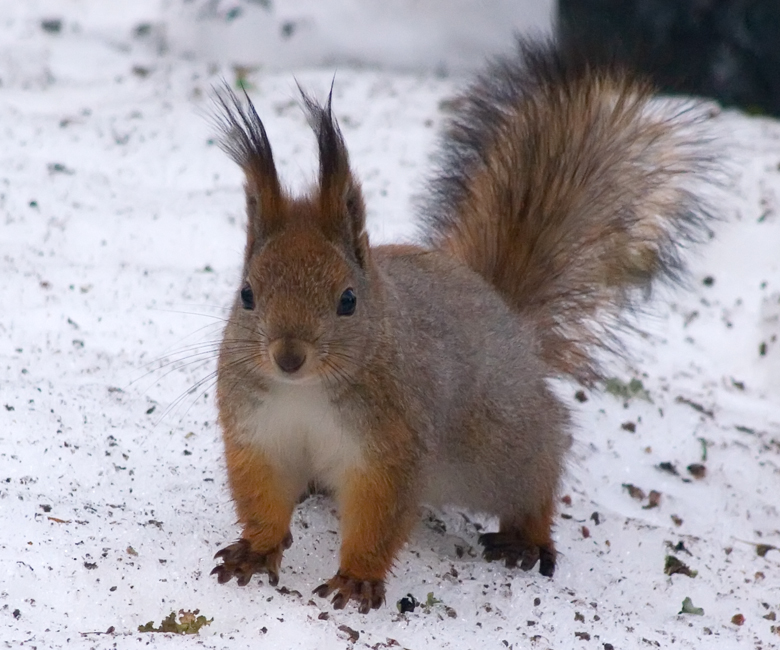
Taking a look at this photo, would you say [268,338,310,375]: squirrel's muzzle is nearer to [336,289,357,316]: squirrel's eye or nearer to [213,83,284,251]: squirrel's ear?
[336,289,357,316]: squirrel's eye

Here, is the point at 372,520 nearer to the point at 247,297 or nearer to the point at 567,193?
the point at 247,297

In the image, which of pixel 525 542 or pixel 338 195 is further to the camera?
pixel 525 542

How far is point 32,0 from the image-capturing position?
21.4ft

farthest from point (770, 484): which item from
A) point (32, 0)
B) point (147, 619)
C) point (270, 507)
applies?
A: point (32, 0)

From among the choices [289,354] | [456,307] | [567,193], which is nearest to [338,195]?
[289,354]

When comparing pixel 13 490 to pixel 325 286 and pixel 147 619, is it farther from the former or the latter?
pixel 325 286

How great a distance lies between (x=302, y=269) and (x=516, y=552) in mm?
1072

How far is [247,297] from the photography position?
2543 millimetres

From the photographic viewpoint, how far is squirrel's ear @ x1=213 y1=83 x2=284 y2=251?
101 inches

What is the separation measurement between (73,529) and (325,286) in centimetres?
76

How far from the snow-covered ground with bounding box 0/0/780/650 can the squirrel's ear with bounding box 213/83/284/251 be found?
357mm

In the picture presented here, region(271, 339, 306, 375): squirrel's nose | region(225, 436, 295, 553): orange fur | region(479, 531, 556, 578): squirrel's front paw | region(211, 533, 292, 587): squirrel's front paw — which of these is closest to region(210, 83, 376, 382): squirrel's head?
region(271, 339, 306, 375): squirrel's nose

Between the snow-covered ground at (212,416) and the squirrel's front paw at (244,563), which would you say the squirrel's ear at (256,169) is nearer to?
the snow-covered ground at (212,416)

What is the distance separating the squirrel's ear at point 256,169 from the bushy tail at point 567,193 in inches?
37.2
